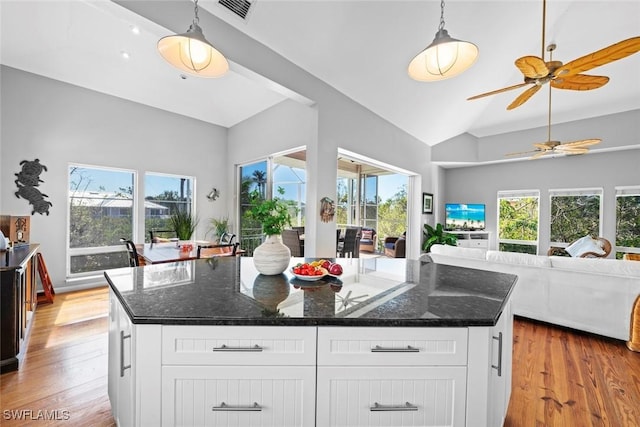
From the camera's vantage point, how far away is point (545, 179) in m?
6.55

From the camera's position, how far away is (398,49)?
352cm

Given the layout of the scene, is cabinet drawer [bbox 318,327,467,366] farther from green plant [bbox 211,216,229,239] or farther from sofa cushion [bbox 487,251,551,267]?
green plant [bbox 211,216,229,239]

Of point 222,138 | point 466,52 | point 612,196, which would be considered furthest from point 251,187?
point 612,196

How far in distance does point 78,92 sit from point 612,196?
966 cm

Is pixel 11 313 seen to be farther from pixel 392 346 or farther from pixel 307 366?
pixel 392 346

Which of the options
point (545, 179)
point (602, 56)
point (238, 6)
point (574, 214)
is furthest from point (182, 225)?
point (574, 214)

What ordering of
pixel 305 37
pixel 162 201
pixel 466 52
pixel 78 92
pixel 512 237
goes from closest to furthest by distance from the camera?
1. pixel 466 52
2. pixel 305 37
3. pixel 78 92
4. pixel 162 201
5. pixel 512 237

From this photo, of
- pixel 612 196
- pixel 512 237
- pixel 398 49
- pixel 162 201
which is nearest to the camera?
pixel 398 49

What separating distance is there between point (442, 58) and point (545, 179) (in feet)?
21.1

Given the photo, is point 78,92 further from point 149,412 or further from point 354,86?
point 149,412

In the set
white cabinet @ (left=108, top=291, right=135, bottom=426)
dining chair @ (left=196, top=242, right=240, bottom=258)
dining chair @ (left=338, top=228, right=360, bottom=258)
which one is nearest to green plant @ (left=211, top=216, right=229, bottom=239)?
dining chair @ (left=196, top=242, right=240, bottom=258)

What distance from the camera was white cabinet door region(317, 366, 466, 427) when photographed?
3.43ft

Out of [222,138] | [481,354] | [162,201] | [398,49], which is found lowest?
[481,354]

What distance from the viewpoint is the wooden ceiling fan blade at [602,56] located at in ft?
6.37
